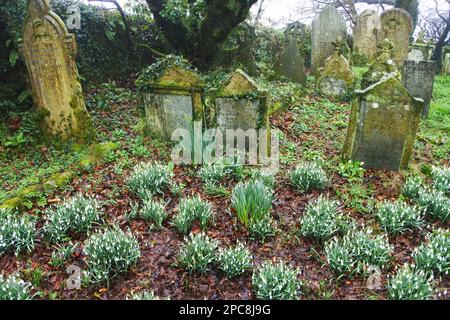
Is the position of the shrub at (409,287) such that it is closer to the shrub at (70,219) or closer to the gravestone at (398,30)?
the shrub at (70,219)

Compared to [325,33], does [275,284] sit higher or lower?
lower

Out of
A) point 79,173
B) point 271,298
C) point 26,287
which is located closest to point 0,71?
point 79,173

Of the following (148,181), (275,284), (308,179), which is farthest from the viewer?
(308,179)

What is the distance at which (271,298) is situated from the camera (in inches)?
118

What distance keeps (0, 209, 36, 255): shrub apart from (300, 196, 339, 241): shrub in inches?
117

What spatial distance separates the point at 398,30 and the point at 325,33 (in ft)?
8.31

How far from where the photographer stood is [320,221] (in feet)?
12.4

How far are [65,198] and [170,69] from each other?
2.54 meters

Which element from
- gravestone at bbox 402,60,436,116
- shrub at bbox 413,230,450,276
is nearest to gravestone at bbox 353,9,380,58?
gravestone at bbox 402,60,436,116

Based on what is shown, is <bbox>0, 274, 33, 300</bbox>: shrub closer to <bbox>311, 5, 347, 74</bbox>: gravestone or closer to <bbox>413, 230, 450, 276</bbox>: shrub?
<bbox>413, 230, 450, 276</bbox>: shrub

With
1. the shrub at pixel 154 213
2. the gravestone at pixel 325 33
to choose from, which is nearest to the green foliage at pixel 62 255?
the shrub at pixel 154 213

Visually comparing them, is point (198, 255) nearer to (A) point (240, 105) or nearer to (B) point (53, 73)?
(A) point (240, 105)

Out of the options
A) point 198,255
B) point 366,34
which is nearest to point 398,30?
point 366,34
